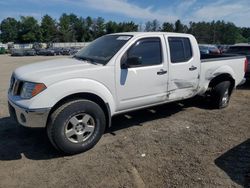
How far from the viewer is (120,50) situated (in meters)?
4.55

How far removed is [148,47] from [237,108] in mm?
3355

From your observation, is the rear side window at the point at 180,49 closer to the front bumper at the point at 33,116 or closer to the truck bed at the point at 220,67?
the truck bed at the point at 220,67

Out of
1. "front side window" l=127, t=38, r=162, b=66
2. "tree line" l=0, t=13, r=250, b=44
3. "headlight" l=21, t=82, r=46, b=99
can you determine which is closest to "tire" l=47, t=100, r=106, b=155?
"headlight" l=21, t=82, r=46, b=99

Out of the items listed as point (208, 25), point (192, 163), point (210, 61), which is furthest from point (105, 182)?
point (208, 25)

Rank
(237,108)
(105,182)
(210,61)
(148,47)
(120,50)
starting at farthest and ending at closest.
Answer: (237,108), (210,61), (148,47), (120,50), (105,182)

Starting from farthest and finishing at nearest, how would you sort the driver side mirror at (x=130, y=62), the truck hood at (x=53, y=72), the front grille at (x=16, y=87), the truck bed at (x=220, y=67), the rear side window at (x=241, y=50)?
A: the rear side window at (x=241, y=50), the truck bed at (x=220, y=67), the driver side mirror at (x=130, y=62), the front grille at (x=16, y=87), the truck hood at (x=53, y=72)

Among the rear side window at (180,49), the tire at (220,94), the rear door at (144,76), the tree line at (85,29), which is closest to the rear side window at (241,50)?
the tire at (220,94)

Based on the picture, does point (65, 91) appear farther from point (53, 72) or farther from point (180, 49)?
point (180, 49)

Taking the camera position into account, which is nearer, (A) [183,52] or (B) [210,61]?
(A) [183,52]

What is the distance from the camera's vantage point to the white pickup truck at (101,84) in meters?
3.83

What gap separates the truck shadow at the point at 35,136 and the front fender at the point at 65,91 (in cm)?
91

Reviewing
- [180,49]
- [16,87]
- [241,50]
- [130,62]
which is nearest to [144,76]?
[130,62]

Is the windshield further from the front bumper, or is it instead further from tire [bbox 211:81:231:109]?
tire [bbox 211:81:231:109]

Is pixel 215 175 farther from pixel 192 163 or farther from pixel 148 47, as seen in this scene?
pixel 148 47
